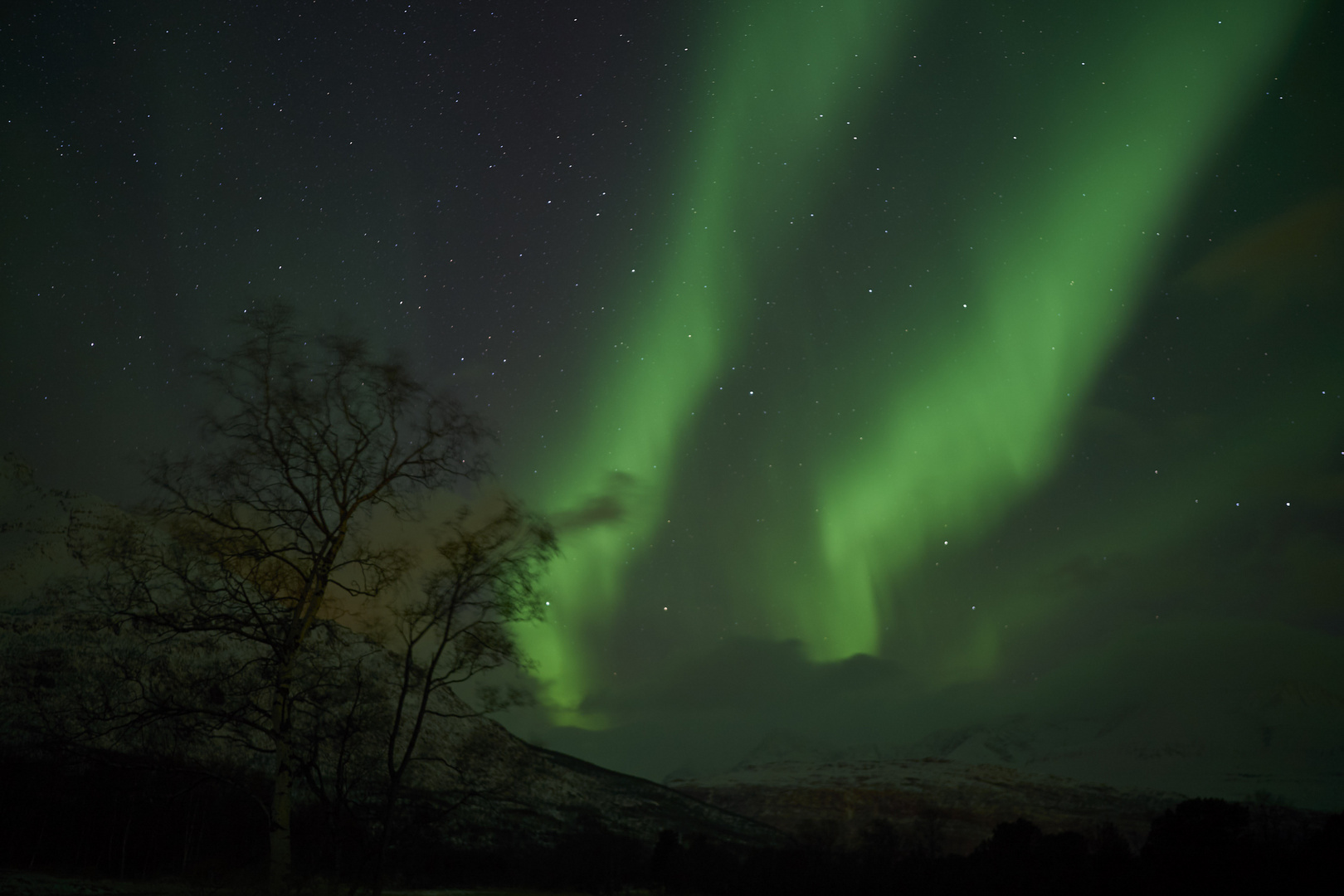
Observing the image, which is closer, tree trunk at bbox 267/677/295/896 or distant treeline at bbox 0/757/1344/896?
tree trunk at bbox 267/677/295/896

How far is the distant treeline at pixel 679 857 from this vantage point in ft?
248

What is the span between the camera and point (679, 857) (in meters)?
120

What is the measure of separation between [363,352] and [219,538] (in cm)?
521

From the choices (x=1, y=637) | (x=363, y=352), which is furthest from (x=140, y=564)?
(x=1, y=637)

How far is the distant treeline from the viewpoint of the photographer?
75500 millimetres

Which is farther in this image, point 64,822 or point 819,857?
point 819,857

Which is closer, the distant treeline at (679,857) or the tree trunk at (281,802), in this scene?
the tree trunk at (281,802)

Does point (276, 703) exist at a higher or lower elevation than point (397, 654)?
lower

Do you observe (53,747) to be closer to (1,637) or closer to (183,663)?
(183,663)

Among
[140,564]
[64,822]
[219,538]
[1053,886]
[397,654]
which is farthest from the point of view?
[64,822]

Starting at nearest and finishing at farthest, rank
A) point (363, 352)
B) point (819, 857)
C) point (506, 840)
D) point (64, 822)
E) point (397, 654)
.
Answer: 1. point (363, 352)
2. point (397, 654)
3. point (64, 822)
4. point (819, 857)
5. point (506, 840)

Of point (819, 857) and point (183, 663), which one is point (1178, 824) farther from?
point (183, 663)

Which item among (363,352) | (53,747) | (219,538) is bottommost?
(53,747)

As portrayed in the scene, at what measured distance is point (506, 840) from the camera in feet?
538
